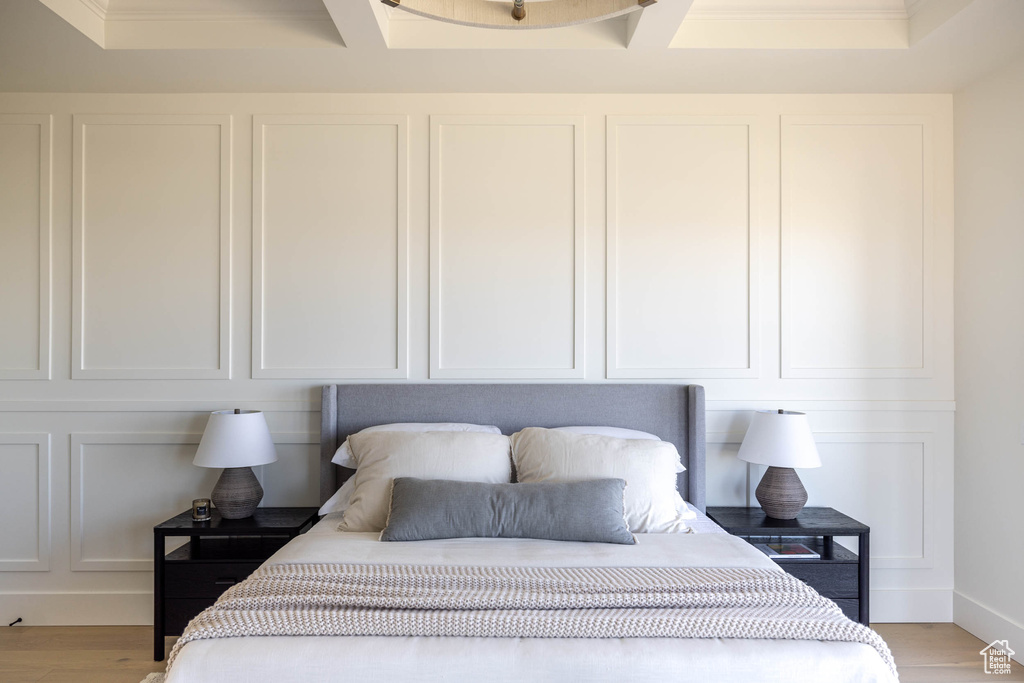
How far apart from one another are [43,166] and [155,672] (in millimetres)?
2419

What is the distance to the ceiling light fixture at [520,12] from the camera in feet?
5.26

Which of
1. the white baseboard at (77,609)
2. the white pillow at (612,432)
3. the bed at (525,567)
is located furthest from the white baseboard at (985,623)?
the white baseboard at (77,609)

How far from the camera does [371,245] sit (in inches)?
→ 130

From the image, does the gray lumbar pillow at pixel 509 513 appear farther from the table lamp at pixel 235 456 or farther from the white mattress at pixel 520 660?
the table lamp at pixel 235 456

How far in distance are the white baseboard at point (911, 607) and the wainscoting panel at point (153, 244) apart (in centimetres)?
340

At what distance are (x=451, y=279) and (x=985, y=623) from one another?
2.94m

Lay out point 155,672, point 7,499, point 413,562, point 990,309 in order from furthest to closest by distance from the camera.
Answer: point 7,499, point 990,309, point 155,672, point 413,562

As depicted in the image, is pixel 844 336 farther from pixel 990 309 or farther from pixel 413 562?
pixel 413 562

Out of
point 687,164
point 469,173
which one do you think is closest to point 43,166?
point 469,173

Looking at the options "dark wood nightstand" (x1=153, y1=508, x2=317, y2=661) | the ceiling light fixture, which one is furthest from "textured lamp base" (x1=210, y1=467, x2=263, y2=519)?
the ceiling light fixture

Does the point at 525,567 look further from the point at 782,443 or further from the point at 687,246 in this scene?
the point at 687,246

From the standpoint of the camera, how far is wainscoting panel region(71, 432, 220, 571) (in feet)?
10.7

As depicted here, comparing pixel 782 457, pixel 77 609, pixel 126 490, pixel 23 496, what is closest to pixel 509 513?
pixel 782 457

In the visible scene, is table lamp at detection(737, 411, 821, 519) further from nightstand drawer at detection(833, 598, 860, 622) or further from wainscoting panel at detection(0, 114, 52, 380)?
wainscoting panel at detection(0, 114, 52, 380)
